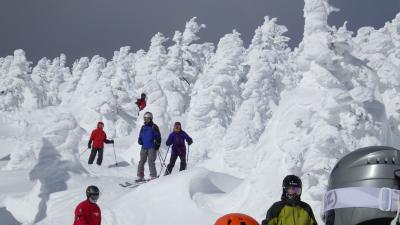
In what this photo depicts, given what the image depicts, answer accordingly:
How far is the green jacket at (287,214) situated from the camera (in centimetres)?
422

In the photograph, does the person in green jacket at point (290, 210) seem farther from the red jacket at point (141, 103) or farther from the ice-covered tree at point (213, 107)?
the ice-covered tree at point (213, 107)

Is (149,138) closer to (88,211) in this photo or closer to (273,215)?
(88,211)

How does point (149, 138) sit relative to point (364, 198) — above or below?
above

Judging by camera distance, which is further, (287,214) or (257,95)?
(257,95)

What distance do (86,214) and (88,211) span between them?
0.21ft

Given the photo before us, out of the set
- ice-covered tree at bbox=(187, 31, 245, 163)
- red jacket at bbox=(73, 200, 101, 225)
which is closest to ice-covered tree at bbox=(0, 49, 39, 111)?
ice-covered tree at bbox=(187, 31, 245, 163)

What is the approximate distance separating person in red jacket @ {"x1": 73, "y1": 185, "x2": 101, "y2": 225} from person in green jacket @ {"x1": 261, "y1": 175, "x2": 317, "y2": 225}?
15.3ft

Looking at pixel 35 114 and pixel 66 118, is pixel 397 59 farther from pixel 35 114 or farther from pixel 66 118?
pixel 35 114

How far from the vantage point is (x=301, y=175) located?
37.4ft

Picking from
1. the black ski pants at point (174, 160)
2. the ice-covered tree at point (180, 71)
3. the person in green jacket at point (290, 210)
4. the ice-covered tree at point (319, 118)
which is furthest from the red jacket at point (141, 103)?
the person in green jacket at point (290, 210)

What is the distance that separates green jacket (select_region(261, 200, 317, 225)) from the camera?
13.9ft

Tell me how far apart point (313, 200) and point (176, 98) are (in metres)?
29.9

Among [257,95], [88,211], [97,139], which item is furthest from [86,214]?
[257,95]

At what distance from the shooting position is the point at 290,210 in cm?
426
